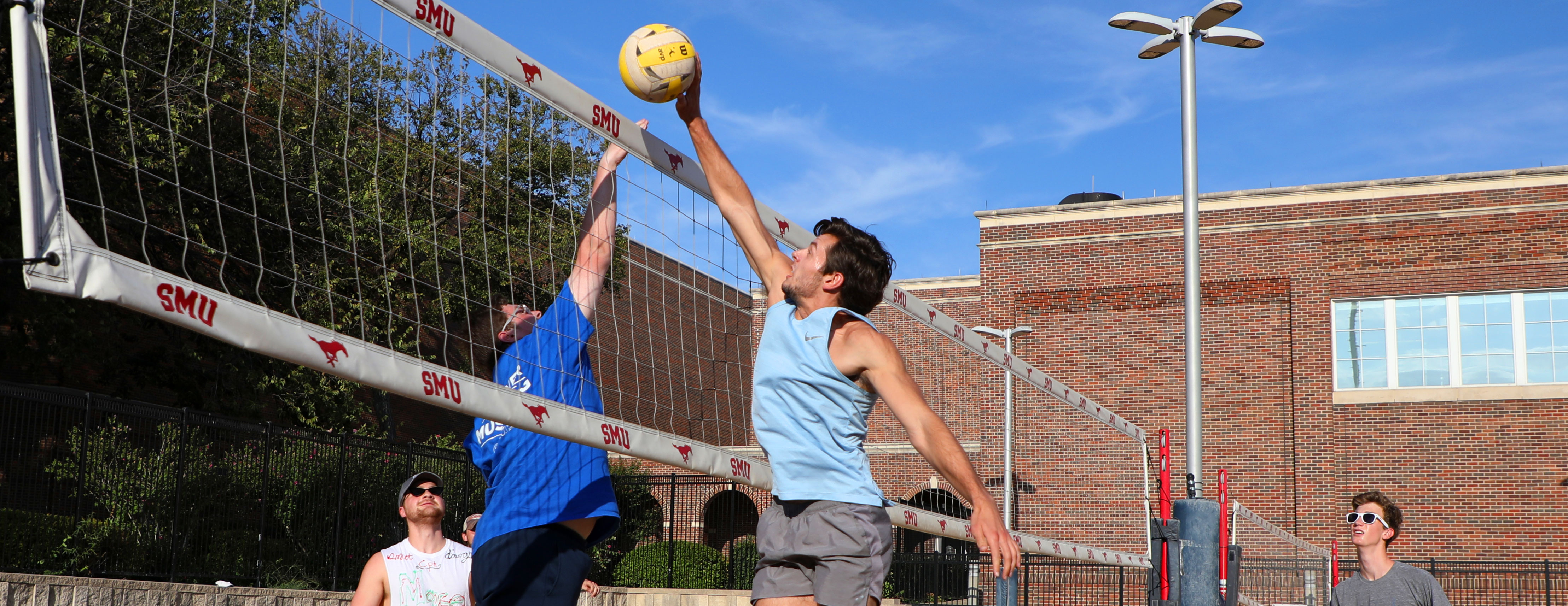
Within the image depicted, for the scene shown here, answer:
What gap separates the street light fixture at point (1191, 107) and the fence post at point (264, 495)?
9.39 m

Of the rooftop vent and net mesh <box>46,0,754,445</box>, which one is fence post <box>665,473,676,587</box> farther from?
the rooftop vent

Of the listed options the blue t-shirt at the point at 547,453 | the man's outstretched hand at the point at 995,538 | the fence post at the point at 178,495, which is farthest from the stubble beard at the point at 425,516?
the fence post at the point at 178,495

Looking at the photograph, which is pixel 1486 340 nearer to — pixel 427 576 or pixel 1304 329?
pixel 1304 329

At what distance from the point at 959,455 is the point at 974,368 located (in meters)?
19.8

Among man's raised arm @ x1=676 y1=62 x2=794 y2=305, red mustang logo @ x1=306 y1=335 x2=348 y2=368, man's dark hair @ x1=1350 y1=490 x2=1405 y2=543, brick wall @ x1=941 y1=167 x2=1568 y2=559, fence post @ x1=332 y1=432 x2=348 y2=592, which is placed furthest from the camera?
brick wall @ x1=941 y1=167 x2=1568 y2=559

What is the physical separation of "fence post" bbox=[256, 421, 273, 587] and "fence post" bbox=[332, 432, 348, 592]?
2.37 feet

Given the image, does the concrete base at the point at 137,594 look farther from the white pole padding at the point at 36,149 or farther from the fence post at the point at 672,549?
the fence post at the point at 672,549

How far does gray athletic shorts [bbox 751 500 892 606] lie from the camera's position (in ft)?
10.8

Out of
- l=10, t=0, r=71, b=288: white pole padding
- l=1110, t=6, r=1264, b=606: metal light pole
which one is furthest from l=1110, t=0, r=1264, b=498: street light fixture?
l=10, t=0, r=71, b=288: white pole padding

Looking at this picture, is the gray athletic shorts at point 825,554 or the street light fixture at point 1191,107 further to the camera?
the street light fixture at point 1191,107

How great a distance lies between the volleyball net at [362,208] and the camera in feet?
11.0

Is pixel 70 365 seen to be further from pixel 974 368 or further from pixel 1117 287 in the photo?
pixel 1117 287

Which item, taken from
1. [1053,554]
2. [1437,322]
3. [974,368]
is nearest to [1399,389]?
[1437,322]

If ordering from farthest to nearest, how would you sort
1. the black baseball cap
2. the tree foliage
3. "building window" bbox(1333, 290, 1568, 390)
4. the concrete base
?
"building window" bbox(1333, 290, 1568, 390) < the tree foliage < the concrete base < the black baseball cap
